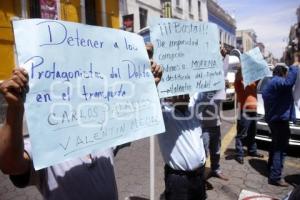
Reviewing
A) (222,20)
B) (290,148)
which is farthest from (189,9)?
(290,148)

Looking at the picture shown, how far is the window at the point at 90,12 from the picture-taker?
50.5ft

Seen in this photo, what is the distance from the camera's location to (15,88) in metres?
1.59

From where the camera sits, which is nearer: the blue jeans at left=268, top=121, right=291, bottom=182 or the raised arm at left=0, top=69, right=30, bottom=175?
the raised arm at left=0, top=69, right=30, bottom=175

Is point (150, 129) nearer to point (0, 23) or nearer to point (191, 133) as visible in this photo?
point (191, 133)

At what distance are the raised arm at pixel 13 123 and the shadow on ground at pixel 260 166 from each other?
4640 millimetres

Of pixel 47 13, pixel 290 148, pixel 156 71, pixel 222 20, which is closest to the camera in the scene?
pixel 156 71

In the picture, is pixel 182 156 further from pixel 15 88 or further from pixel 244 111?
pixel 244 111

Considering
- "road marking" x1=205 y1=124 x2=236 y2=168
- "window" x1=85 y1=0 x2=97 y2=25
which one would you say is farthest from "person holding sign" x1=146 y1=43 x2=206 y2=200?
"window" x1=85 y1=0 x2=97 y2=25

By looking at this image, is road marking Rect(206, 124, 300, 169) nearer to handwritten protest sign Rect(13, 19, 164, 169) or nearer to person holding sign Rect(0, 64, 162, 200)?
handwritten protest sign Rect(13, 19, 164, 169)

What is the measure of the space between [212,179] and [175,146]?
2487 mm

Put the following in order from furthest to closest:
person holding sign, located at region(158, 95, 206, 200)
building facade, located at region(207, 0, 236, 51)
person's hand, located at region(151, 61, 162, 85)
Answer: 1. building facade, located at region(207, 0, 236, 51)
2. person holding sign, located at region(158, 95, 206, 200)
3. person's hand, located at region(151, 61, 162, 85)

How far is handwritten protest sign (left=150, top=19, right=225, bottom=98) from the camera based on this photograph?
2857 millimetres

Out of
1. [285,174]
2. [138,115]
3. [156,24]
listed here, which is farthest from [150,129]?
[285,174]

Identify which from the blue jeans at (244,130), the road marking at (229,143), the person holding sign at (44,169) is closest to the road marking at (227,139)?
the road marking at (229,143)
